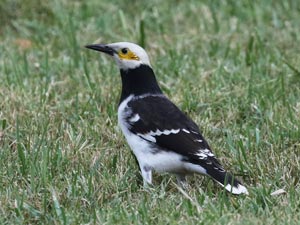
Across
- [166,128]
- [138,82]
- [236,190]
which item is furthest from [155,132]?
[236,190]

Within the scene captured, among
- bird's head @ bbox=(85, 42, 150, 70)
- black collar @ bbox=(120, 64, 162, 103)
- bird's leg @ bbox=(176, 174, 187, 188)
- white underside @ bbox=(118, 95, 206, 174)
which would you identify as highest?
bird's head @ bbox=(85, 42, 150, 70)

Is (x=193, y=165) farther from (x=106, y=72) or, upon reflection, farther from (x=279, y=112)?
(x=106, y=72)

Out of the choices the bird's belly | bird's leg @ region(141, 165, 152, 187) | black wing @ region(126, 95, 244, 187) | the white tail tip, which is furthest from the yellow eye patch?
the white tail tip

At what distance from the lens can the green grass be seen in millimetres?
5504

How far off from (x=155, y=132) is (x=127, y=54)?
28.6 inches

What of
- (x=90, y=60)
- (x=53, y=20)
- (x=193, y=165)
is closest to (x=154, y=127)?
(x=193, y=165)

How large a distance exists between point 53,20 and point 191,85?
2.37 metres

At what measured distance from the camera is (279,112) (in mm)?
7066

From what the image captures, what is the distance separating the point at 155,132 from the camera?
19.7 ft

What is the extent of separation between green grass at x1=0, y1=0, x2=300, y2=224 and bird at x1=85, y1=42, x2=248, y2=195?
0.13m

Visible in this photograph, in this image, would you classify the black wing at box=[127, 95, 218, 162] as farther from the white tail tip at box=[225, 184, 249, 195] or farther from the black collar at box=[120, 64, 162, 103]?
the white tail tip at box=[225, 184, 249, 195]

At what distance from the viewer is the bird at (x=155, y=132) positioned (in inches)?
228

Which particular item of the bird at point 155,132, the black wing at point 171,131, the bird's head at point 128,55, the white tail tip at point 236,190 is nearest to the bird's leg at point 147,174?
the bird at point 155,132

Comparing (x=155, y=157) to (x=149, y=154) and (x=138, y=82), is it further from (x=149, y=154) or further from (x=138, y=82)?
(x=138, y=82)
